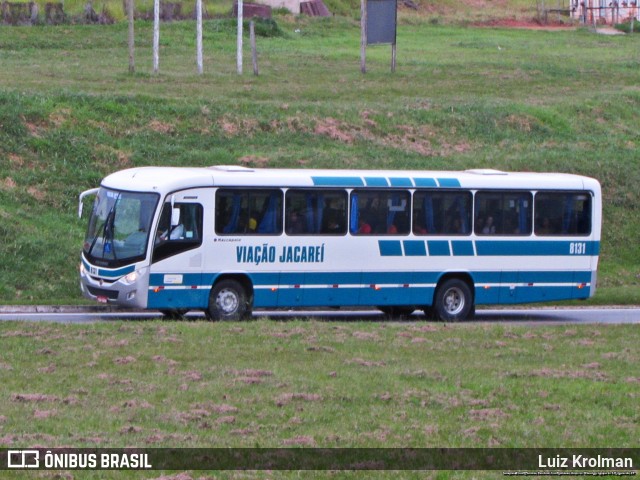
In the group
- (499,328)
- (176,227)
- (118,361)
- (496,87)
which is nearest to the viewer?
(118,361)

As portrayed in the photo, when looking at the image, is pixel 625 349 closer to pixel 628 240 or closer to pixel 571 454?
pixel 571 454

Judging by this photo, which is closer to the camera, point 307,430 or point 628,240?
point 307,430

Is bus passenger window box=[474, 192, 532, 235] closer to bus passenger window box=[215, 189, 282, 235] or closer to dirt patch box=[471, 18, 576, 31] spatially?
bus passenger window box=[215, 189, 282, 235]

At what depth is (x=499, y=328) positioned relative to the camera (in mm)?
20172

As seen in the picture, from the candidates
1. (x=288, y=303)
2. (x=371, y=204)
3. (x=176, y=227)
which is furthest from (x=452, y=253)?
(x=176, y=227)

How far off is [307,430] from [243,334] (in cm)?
679

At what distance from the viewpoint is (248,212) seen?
22.7m

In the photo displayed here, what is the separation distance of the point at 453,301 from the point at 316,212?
3530 mm

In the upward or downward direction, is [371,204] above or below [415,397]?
above

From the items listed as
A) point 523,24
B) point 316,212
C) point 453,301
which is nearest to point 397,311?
point 453,301

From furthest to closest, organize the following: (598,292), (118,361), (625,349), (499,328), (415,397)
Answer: (598,292) < (499,328) < (625,349) < (118,361) < (415,397)

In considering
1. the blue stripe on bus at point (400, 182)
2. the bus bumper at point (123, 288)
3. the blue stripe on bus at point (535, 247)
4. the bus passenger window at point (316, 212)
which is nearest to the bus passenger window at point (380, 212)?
the blue stripe on bus at point (400, 182)

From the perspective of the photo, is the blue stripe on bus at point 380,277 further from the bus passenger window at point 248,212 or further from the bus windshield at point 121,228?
the bus passenger window at point 248,212


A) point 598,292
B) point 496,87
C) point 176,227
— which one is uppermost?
point 496,87
